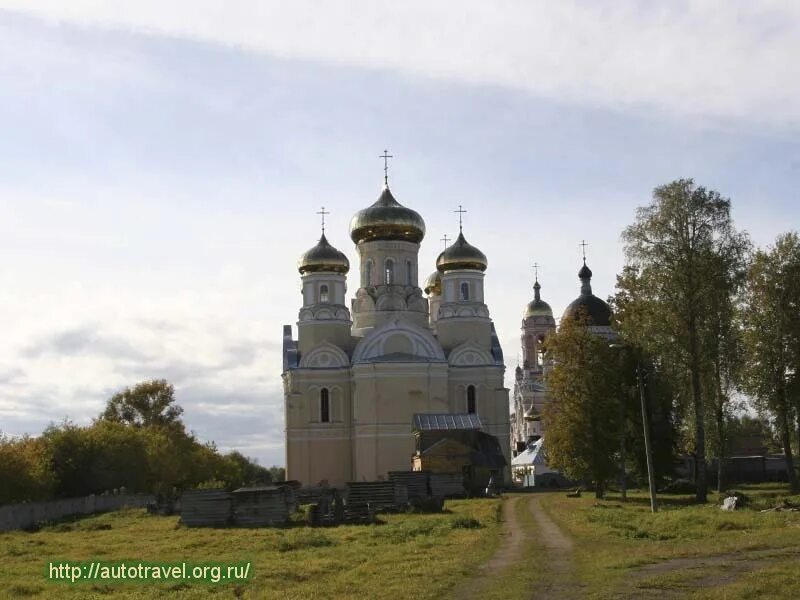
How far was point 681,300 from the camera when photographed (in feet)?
111

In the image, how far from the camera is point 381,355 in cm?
5903

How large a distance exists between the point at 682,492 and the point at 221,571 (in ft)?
91.0

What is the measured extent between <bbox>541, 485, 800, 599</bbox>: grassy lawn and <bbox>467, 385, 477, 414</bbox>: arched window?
30733mm

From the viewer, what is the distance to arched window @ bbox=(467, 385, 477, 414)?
201 feet

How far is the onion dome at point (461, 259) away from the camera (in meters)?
62.7

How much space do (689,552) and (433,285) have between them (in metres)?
54.4

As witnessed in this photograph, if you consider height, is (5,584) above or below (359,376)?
below

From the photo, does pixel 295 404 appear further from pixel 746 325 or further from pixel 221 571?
pixel 221 571

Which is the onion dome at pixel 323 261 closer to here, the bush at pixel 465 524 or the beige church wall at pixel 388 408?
the beige church wall at pixel 388 408

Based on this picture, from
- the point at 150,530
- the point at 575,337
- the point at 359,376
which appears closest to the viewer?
the point at 150,530

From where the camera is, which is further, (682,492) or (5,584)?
(682,492)

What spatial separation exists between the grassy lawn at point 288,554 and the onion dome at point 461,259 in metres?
28.0

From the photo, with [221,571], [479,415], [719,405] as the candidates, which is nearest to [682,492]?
[719,405]

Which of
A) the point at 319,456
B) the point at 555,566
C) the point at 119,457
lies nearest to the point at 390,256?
the point at 319,456
